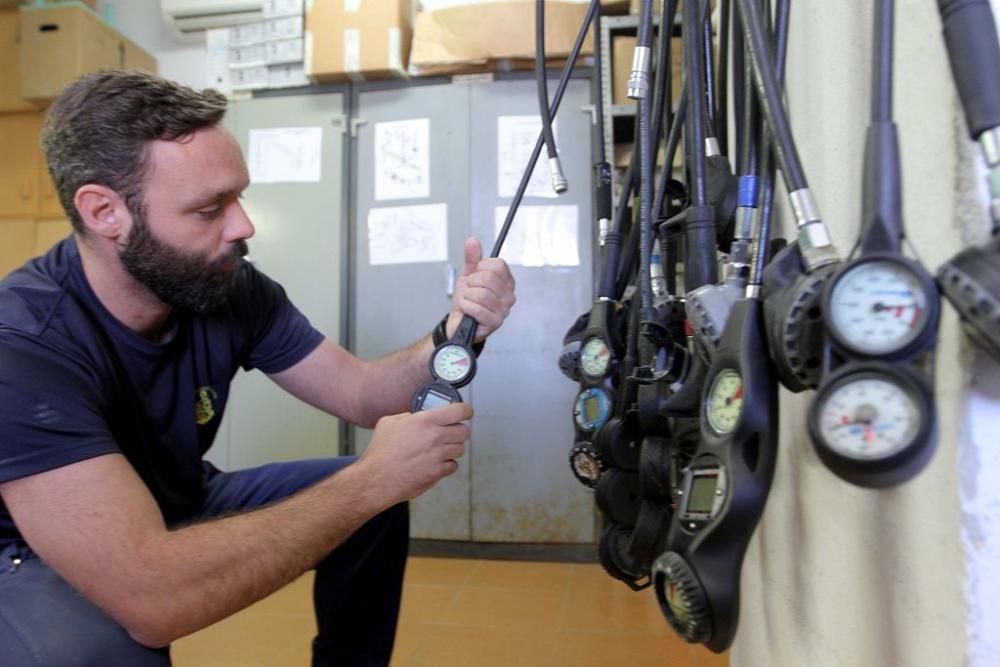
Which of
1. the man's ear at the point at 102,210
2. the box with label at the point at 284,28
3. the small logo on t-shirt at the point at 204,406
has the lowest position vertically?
the small logo on t-shirt at the point at 204,406

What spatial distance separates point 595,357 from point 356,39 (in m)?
2.24

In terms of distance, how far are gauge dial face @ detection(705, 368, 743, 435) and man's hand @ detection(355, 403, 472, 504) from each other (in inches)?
17.9

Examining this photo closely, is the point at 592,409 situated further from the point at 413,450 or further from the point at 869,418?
the point at 869,418

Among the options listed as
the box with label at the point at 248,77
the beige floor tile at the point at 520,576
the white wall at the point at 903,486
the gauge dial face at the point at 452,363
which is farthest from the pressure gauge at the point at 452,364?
the box with label at the point at 248,77

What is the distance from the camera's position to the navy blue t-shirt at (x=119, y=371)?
0.86 meters

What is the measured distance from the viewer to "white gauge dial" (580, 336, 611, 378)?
3.03 ft

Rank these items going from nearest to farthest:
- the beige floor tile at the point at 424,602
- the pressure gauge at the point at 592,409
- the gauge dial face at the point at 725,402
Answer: the gauge dial face at the point at 725,402 < the pressure gauge at the point at 592,409 < the beige floor tile at the point at 424,602

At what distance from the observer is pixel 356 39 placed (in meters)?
2.72

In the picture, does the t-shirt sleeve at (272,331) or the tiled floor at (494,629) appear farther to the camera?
the tiled floor at (494,629)

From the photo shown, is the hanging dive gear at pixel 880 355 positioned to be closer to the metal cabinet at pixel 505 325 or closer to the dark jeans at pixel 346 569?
the dark jeans at pixel 346 569

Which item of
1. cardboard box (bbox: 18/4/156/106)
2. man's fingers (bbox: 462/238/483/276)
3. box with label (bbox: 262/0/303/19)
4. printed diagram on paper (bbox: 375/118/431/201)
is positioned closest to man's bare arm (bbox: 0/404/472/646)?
man's fingers (bbox: 462/238/483/276)

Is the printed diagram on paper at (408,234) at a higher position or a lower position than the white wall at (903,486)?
higher

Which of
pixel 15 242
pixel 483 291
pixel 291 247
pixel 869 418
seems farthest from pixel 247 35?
pixel 869 418

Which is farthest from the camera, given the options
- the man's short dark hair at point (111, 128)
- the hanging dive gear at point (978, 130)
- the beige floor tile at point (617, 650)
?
the beige floor tile at point (617, 650)
